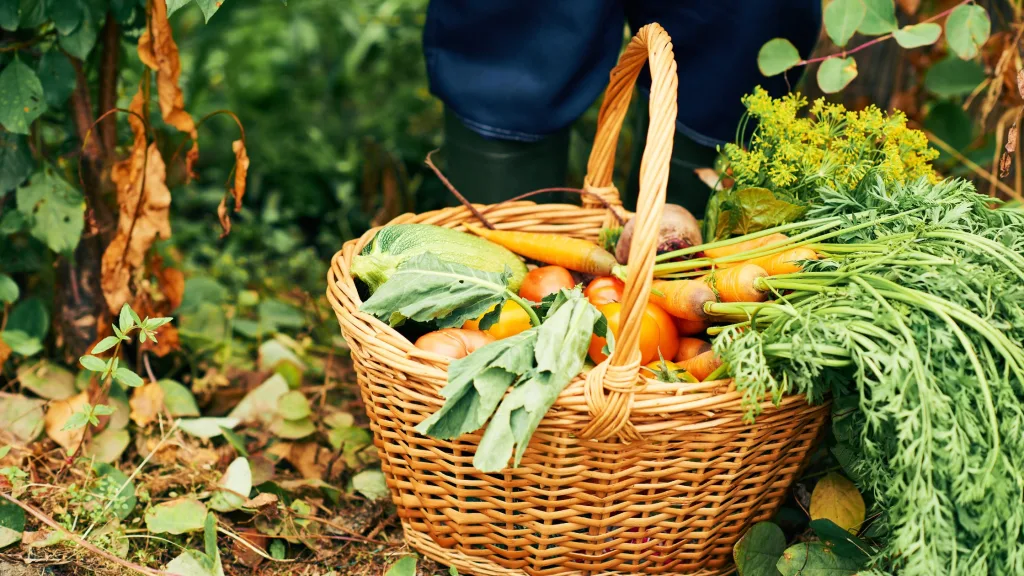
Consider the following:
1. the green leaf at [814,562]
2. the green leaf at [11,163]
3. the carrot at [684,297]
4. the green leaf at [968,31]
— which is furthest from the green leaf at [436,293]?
the green leaf at [968,31]

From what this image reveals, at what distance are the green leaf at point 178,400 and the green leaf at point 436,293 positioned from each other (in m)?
0.63

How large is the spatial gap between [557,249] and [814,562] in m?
0.71

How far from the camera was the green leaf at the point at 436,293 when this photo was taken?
1349 mm

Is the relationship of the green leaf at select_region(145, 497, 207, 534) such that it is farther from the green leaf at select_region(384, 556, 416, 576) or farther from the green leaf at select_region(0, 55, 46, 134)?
the green leaf at select_region(0, 55, 46, 134)

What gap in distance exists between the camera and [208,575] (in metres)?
1.43

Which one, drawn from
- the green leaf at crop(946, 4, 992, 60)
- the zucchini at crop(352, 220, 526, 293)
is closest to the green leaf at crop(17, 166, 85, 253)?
the zucchini at crop(352, 220, 526, 293)

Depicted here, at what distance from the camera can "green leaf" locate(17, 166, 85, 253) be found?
1.67 meters

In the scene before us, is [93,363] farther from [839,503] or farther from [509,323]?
[839,503]

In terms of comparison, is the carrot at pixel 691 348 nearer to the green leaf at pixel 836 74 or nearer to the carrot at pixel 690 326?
the carrot at pixel 690 326

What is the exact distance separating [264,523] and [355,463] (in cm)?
24

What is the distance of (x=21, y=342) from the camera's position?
1772 mm

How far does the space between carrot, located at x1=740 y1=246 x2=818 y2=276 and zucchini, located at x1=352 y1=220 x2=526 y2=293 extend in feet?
1.42

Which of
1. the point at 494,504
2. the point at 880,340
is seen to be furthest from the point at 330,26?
the point at 880,340

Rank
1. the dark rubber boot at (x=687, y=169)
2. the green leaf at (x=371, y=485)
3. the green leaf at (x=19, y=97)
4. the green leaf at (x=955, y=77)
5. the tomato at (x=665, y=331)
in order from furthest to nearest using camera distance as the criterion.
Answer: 1. the green leaf at (x=955, y=77)
2. the dark rubber boot at (x=687, y=169)
3. the green leaf at (x=371, y=485)
4. the green leaf at (x=19, y=97)
5. the tomato at (x=665, y=331)
